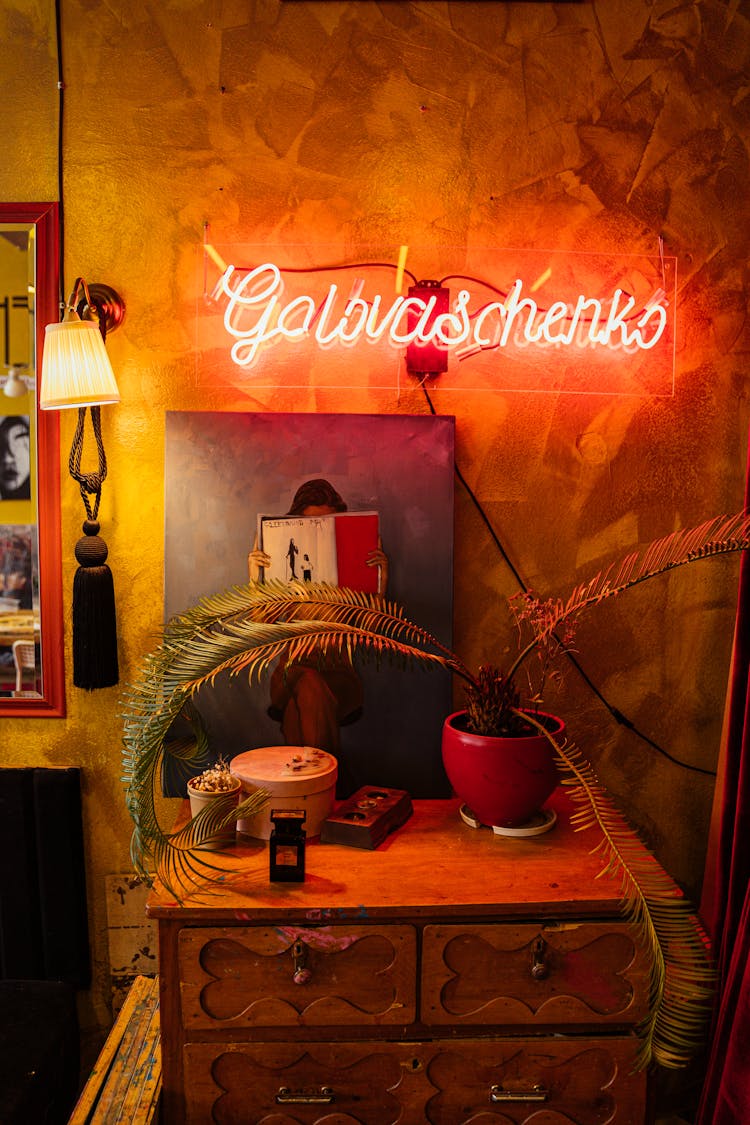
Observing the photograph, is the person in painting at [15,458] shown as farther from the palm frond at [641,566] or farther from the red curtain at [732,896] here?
the red curtain at [732,896]

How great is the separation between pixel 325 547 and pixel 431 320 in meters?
0.66

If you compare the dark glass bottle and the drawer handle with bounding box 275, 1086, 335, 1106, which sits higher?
the dark glass bottle

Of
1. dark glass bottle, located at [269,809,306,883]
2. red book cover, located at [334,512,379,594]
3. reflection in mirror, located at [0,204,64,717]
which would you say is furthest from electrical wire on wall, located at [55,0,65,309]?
dark glass bottle, located at [269,809,306,883]

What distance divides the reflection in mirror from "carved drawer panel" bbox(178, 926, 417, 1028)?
880 mm

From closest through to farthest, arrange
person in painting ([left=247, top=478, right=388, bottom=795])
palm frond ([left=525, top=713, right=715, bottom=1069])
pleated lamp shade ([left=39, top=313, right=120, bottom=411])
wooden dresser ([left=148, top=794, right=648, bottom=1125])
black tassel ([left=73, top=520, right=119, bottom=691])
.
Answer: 1. palm frond ([left=525, top=713, right=715, bottom=1069])
2. wooden dresser ([left=148, top=794, right=648, bottom=1125])
3. pleated lamp shade ([left=39, top=313, right=120, bottom=411])
4. black tassel ([left=73, top=520, right=119, bottom=691])
5. person in painting ([left=247, top=478, right=388, bottom=795])

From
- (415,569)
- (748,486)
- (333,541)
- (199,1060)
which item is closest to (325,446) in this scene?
(333,541)

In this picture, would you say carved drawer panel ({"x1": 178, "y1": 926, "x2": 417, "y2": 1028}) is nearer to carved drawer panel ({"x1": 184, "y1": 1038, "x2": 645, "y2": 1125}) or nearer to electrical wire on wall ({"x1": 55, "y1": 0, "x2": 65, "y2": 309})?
carved drawer panel ({"x1": 184, "y1": 1038, "x2": 645, "y2": 1125})

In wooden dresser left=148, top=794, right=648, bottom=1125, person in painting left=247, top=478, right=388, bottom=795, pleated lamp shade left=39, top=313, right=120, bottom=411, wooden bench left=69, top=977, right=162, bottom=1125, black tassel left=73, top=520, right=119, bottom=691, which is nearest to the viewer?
wooden dresser left=148, top=794, right=648, bottom=1125

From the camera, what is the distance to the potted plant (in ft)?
5.23

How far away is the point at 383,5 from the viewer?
6.89 feet

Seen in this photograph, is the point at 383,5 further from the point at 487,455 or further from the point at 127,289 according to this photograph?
the point at 487,455

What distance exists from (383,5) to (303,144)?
1.33 feet

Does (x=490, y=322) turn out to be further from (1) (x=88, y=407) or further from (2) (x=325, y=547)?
(1) (x=88, y=407)

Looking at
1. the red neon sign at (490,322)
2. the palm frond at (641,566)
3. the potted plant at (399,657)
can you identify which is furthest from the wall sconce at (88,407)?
the palm frond at (641,566)
